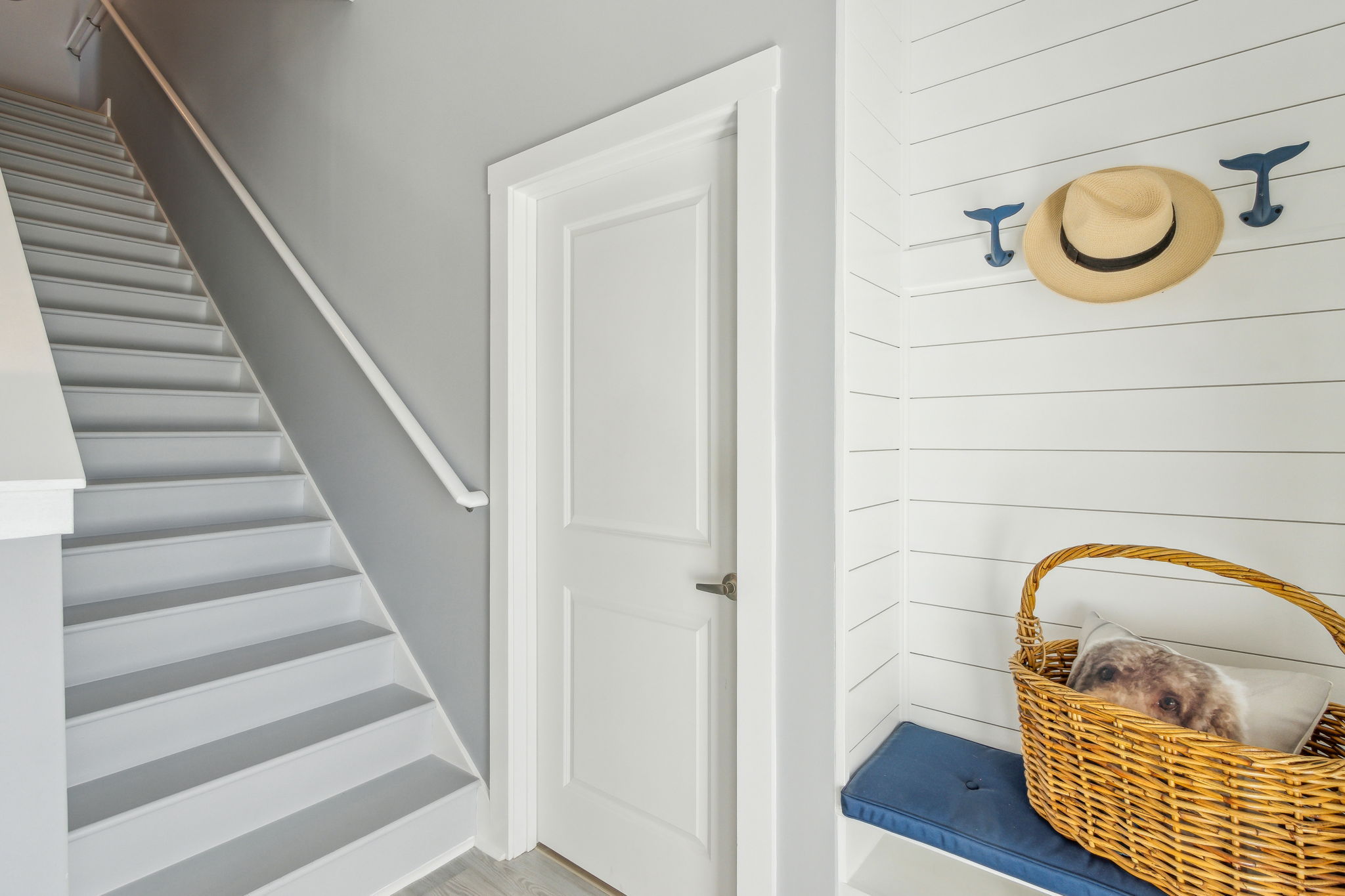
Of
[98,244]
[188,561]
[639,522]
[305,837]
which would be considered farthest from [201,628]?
[98,244]

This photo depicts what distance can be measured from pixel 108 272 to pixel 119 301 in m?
0.24

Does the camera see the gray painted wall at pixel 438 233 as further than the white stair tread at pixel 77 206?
No

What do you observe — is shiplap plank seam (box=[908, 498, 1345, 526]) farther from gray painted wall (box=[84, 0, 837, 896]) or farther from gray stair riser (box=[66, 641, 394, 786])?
gray stair riser (box=[66, 641, 394, 786])

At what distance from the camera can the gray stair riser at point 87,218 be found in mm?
3033

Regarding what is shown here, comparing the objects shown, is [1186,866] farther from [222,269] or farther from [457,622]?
[222,269]

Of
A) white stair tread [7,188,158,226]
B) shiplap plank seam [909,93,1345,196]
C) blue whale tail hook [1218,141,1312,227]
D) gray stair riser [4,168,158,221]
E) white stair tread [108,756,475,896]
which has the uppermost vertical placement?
gray stair riser [4,168,158,221]

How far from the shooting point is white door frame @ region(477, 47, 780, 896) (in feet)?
4.60

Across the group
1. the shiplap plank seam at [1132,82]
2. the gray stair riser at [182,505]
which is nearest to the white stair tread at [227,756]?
the gray stair riser at [182,505]

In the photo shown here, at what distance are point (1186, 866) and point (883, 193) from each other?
4.15 ft

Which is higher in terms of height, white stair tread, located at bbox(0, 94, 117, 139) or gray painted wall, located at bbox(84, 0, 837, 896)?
white stair tread, located at bbox(0, 94, 117, 139)

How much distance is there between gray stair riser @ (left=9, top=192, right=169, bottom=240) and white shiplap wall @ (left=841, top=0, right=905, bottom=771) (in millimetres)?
3479

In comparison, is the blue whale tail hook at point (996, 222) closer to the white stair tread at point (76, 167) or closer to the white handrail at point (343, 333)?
the white handrail at point (343, 333)

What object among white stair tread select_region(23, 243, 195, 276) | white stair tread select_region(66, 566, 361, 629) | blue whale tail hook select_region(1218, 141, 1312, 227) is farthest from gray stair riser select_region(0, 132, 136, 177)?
blue whale tail hook select_region(1218, 141, 1312, 227)

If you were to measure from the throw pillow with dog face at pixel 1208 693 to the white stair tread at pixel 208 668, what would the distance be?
6.49 ft
